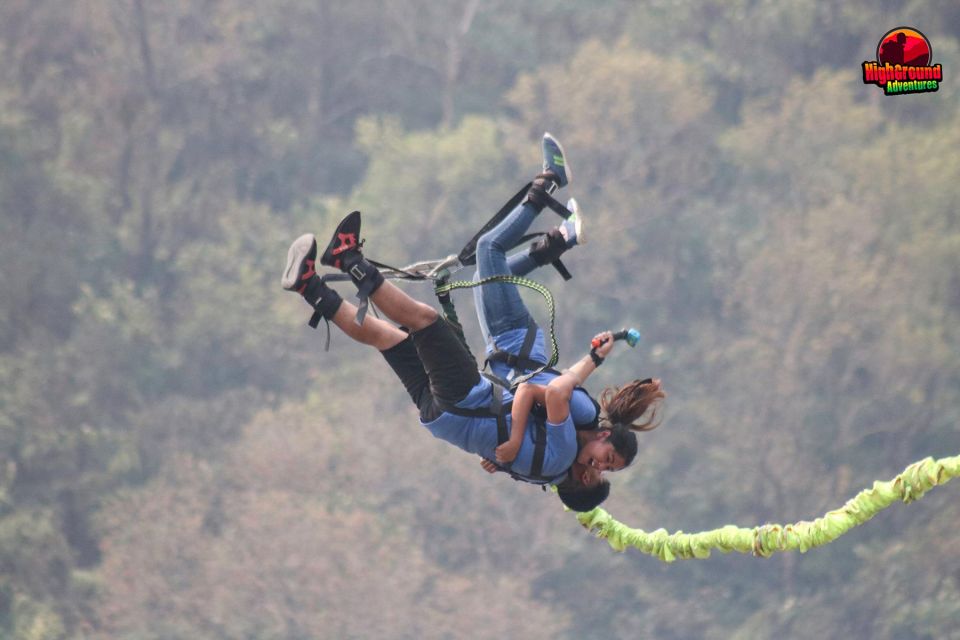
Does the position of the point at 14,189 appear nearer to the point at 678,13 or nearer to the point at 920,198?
the point at 678,13

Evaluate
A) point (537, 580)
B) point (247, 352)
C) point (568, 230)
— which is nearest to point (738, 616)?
point (537, 580)

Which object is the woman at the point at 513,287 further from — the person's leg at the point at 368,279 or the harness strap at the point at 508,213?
the person's leg at the point at 368,279

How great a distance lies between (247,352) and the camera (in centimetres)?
2398

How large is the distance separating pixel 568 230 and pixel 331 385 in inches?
718

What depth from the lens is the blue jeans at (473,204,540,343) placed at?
5.48 m

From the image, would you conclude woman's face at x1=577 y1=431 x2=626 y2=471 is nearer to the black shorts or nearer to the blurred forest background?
the black shorts

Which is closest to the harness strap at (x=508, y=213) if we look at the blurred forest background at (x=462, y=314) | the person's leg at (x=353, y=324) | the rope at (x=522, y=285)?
the rope at (x=522, y=285)

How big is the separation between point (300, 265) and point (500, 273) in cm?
94

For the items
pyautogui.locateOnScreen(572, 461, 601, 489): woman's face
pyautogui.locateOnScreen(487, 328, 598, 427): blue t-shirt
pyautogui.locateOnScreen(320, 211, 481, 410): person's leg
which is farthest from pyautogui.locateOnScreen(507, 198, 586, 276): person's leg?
pyautogui.locateOnScreen(572, 461, 601, 489): woman's face

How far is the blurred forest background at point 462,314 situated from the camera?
20547 mm

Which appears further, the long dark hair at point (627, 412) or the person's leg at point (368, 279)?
the long dark hair at point (627, 412)

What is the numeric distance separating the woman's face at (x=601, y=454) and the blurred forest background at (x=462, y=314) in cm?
1494

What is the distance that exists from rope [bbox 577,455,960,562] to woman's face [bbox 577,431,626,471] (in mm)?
306

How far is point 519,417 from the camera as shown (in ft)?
16.4
